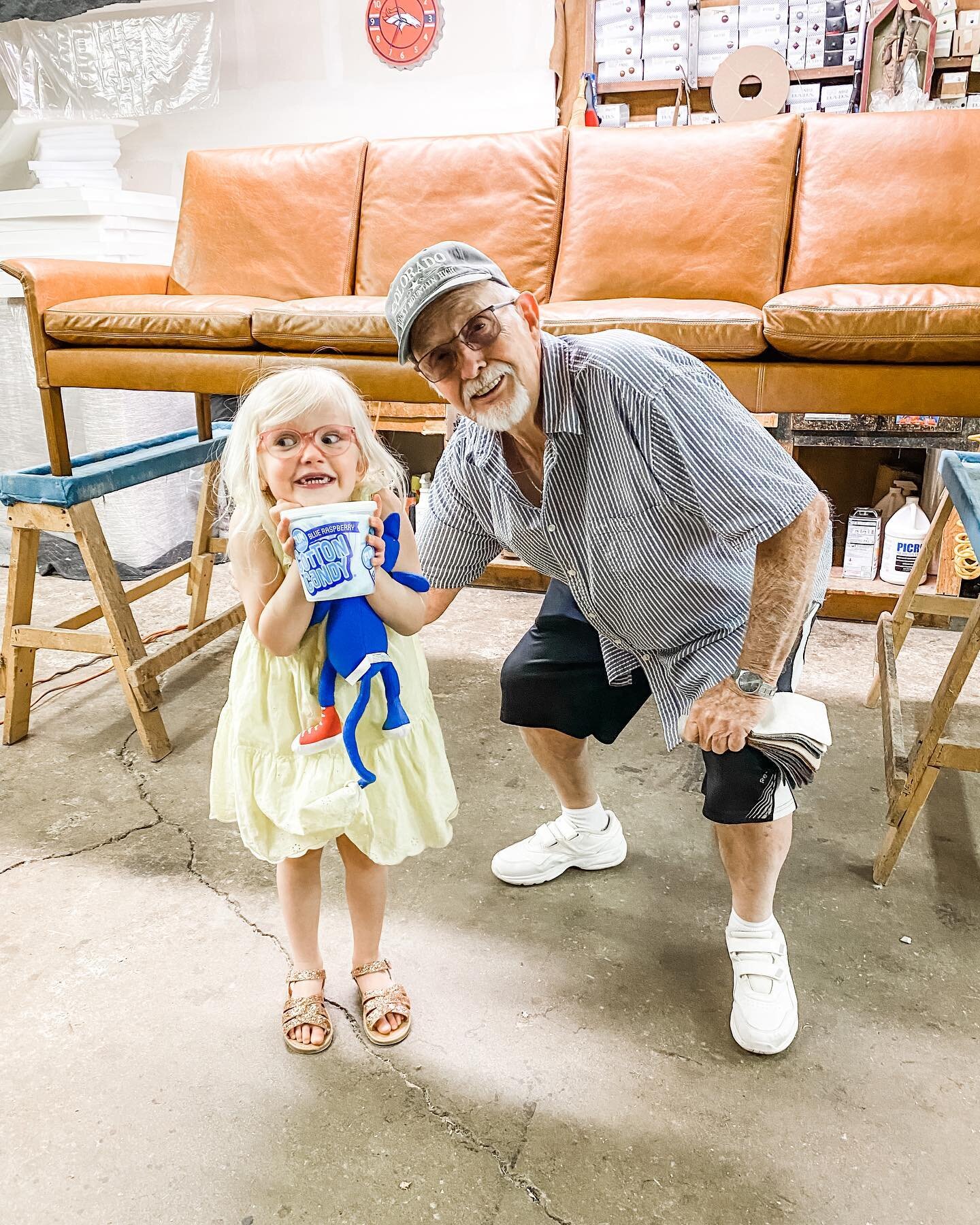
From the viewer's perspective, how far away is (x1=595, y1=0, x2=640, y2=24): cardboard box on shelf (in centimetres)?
323

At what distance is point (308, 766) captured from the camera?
1.12m

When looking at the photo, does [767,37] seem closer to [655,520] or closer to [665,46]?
[665,46]

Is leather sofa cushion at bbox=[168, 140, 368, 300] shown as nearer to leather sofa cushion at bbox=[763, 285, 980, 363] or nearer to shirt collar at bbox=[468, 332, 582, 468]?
leather sofa cushion at bbox=[763, 285, 980, 363]

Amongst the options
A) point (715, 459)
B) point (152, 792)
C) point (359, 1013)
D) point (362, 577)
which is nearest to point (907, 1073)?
point (359, 1013)

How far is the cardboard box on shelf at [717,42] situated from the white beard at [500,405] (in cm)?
285

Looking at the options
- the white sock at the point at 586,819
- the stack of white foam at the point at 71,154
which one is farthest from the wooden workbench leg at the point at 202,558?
the stack of white foam at the point at 71,154

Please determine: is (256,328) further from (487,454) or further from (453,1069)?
(453,1069)

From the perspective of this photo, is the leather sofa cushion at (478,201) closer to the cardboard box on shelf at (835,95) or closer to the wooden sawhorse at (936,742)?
the cardboard box on shelf at (835,95)

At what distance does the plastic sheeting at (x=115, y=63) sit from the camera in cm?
348

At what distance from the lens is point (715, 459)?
1127mm

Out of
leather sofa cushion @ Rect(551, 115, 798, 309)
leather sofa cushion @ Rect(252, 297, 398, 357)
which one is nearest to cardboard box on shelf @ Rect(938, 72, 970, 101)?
leather sofa cushion @ Rect(551, 115, 798, 309)

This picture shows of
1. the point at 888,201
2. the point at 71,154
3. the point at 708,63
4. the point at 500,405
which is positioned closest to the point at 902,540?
the point at 888,201

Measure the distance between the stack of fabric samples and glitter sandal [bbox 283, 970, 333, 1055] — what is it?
0.72m

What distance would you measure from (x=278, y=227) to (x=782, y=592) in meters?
2.38
